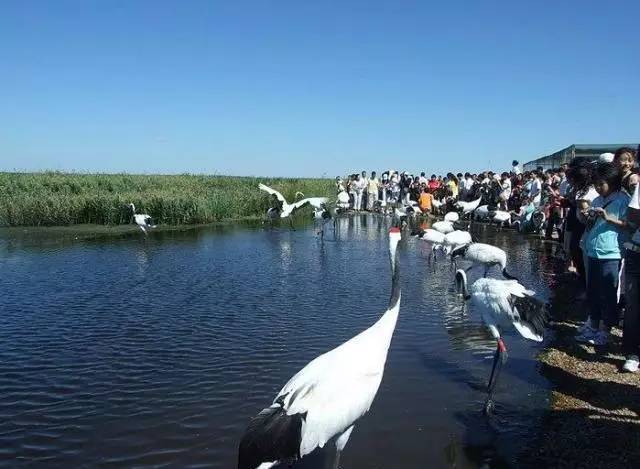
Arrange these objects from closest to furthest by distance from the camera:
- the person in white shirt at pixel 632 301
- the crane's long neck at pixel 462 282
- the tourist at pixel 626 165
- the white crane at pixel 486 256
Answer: the person in white shirt at pixel 632 301 → the tourist at pixel 626 165 → the crane's long neck at pixel 462 282 → the white crane at pixel 486 256

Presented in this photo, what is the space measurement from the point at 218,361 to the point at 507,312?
3.74 meters

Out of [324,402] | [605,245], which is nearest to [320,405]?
[324,402]

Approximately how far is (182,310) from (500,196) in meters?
18.1

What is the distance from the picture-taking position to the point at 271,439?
3916 millimetres

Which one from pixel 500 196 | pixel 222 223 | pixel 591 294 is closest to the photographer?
pixel 591 294

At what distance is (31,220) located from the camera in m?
24.2

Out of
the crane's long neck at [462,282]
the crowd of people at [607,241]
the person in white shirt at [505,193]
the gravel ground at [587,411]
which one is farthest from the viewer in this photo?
the person in white shirt at [505,193]

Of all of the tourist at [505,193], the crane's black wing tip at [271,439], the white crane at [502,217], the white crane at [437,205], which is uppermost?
the tourist at [505,193]

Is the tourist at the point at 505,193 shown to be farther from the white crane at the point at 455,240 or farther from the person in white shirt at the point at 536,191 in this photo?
the white crane at the point at 455,240

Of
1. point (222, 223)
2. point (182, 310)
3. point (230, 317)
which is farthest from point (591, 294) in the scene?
point (222, 223)

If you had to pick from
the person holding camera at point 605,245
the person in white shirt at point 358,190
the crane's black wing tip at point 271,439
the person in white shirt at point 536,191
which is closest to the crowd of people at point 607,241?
the person holding camera at point 605,245

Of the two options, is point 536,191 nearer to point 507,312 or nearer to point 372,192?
point 372,192

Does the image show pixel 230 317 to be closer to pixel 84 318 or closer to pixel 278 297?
pixel 278 297

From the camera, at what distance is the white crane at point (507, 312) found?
6.27 meters
